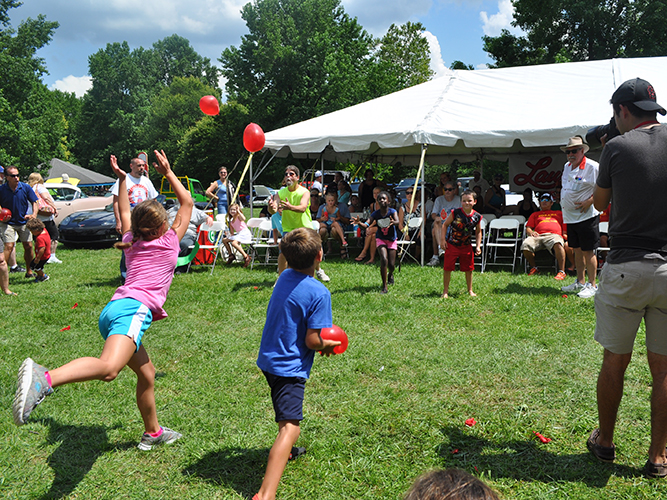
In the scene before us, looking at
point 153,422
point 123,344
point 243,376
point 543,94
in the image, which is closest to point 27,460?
point 153,422

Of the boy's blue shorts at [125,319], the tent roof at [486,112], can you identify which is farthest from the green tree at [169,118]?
the boy's blue shorts at [125,319]

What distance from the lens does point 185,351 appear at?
531 cm

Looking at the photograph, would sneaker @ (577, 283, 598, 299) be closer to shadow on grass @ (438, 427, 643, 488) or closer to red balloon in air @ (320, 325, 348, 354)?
shadow on grass @ (438, 427, 643, 488)

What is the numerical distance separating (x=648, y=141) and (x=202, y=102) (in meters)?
10.8

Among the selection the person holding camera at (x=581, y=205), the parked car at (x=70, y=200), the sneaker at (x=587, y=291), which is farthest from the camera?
the parked car at (x=70, y=200)

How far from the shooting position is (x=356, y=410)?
3.89 m

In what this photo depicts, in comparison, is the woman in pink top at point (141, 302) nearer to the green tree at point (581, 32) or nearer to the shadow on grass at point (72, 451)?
the shadow on grass at point (72, 451)

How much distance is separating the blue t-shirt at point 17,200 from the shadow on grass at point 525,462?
8472 millimetres

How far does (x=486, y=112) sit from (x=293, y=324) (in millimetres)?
8940

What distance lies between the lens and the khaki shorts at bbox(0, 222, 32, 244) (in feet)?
28.0

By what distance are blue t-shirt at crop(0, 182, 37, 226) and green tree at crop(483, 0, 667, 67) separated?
26006 millimetres

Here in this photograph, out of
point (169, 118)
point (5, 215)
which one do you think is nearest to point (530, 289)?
point (5, 215)

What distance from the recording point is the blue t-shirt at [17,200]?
341 inches

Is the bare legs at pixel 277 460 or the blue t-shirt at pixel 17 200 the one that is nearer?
the bare legs at pixel 277 460
